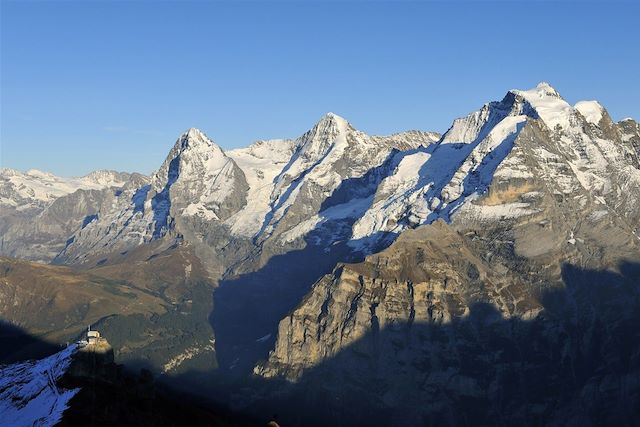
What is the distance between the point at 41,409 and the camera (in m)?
170

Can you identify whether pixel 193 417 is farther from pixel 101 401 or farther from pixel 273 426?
pixel 273 426

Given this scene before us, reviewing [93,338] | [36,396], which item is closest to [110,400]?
[36,396]

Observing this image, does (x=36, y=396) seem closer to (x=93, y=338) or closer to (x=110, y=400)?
(x=110, y=400)

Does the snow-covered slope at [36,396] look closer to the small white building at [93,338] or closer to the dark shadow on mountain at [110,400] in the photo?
the dark shadow on mountain at [110,400]

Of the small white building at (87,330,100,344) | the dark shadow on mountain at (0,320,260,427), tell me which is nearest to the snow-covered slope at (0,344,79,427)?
the dark shadow on mountain at (0,320,260,427)

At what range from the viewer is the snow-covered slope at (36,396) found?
6550 inches

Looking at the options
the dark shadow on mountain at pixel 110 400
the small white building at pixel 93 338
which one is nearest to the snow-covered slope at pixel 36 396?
the dark shadow on mountain at pixel 110 400

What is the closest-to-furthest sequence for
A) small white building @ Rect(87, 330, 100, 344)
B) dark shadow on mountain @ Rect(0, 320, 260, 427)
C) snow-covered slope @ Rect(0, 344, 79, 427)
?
dark shadow on mountain @ Rect(0, 320, 260, 427), snow-covered slope @ Rect(0, 344, 79, 427), small white building @ Rect(87, 330, 100, 344)

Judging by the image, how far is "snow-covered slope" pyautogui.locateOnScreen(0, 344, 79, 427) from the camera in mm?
166375

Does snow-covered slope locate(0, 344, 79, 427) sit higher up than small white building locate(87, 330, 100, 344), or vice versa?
small white building locate(87, 330, 100, 344)

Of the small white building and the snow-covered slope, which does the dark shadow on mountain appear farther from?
the small white building

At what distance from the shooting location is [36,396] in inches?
7082

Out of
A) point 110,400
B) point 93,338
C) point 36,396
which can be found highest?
point 93,338

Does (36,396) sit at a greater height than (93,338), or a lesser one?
lesser
